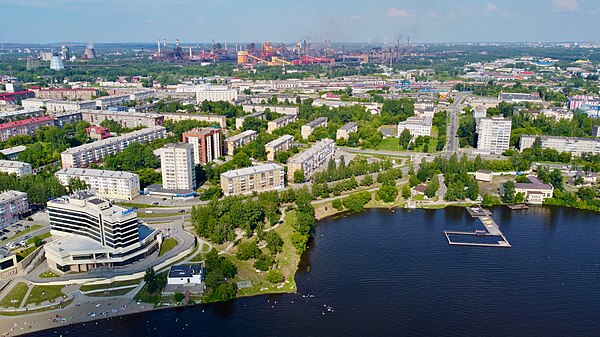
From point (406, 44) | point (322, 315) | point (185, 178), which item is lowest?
point (322, 315)

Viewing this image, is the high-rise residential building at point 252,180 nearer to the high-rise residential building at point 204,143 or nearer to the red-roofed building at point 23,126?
the high-rise residential building at point 204,143

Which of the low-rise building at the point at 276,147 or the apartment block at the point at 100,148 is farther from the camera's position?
the low-rise building at the point at 276,147

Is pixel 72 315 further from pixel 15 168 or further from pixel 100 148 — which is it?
pixel 100 148

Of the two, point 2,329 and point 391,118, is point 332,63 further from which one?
point 2,329

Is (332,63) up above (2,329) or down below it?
above

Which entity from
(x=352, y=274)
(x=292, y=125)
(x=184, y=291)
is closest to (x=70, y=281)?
(x=184, y=291)

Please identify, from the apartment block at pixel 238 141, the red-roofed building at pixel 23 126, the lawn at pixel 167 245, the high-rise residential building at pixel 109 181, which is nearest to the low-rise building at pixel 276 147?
the apartment block at pixel 238 141

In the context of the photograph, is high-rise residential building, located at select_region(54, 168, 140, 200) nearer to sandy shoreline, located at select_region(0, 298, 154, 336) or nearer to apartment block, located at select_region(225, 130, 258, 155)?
apartment block, located at select_region(225, 130, 258, 155)

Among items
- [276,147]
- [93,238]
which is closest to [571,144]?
[276,147]
